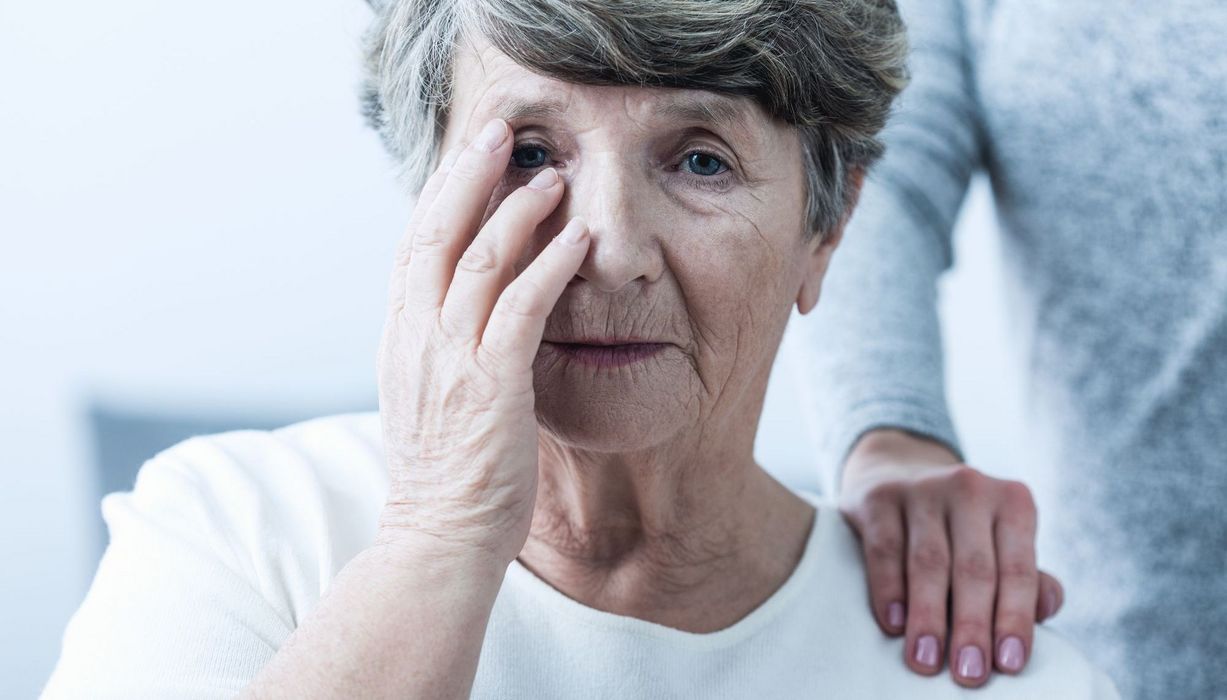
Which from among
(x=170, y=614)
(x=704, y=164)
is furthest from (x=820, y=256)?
(x=170, y=614)

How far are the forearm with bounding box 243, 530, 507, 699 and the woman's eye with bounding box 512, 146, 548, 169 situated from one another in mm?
441

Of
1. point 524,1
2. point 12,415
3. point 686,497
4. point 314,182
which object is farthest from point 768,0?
point 12,415

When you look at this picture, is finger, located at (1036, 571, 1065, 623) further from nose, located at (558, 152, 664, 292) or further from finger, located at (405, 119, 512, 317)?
finger, located at (405, 119, 512, 317)

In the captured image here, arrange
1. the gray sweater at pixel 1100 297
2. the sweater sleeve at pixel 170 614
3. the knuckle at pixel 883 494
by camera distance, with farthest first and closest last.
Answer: the gray sweater at pixel 1100 297 → the knuckle at pixel 883 494 → the sweater sleeve at pixel 170 614

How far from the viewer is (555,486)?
1454 millimetres

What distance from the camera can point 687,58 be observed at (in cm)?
123

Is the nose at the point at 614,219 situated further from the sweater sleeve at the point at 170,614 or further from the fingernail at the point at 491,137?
the sweater sleeve at the point at 170,614

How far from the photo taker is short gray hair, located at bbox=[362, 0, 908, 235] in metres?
1.21

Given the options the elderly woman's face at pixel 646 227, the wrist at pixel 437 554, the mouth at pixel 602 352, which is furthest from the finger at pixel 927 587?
the wrist at pixel 437 554

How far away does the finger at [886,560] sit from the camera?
1.53 metres

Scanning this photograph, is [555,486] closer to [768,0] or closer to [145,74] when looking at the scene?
[768,0]

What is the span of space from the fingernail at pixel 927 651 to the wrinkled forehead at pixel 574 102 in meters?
0.67

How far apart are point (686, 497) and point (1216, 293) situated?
38.4 inches

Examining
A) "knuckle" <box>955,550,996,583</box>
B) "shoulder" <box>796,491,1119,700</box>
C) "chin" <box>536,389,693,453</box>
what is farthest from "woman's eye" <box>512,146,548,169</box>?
"knuckle" <box>955,550,996,583</box>
